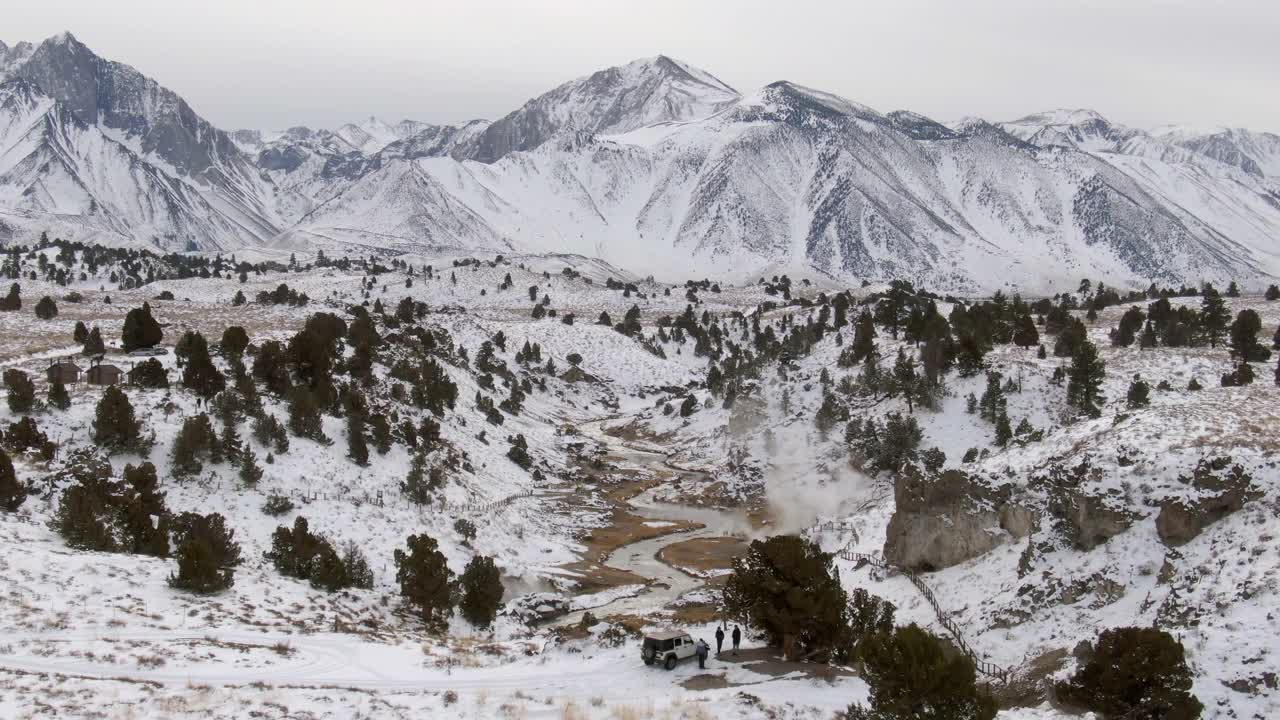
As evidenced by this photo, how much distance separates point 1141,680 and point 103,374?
207 ft

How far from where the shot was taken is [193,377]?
196 feet

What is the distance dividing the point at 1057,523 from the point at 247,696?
101 ft

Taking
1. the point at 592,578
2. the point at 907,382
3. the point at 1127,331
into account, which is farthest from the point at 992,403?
the point at 592,578

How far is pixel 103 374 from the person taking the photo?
6012 centimetres

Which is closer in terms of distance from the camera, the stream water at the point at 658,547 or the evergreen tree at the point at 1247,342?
the stream water at the point at 658,547

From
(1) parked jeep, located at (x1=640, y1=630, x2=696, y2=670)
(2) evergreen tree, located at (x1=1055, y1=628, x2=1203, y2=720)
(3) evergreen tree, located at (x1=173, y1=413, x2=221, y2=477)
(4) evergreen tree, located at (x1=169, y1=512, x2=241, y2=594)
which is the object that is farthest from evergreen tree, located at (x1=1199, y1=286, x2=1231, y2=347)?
(3) evergreen tree, located at (x1=173, y1=413, x2=221, y2=477)

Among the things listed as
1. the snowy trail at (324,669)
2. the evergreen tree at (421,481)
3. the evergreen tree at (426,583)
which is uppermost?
the snowy trail at (324,669)

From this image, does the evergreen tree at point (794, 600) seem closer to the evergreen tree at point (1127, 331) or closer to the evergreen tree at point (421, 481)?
the evergreen tree at point (421, 481)

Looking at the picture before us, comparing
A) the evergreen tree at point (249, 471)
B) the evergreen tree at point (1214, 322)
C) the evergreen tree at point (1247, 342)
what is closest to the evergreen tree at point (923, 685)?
the evergreen tree at point (249, 471)

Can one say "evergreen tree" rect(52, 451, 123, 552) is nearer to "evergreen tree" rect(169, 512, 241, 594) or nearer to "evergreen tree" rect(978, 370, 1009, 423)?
"evergreen tree" rect(169, 512, 241, 594)

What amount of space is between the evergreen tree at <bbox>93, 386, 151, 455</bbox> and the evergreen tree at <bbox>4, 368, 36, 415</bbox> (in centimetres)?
438

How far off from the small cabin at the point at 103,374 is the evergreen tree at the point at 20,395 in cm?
807

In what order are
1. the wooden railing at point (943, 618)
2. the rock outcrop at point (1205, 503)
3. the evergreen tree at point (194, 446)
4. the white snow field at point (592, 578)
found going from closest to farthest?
the white snow field at point (592, 578)
the wooden railing at point (943, 618)
the rock outcrop at point (1205, 503)
the evergreen tree at point (194, 446)

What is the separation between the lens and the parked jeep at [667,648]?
88.8ft
